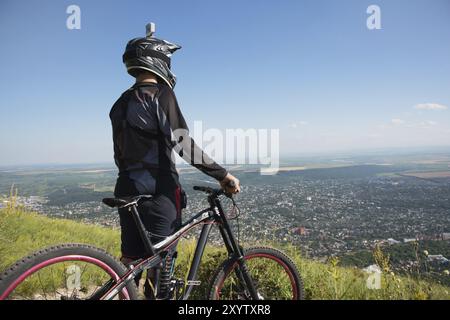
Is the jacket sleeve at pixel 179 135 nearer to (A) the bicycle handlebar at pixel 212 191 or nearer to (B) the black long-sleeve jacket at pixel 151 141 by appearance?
(B) the black long-sleeve jacket at pixel 151 141

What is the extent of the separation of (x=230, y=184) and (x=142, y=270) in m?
1.07

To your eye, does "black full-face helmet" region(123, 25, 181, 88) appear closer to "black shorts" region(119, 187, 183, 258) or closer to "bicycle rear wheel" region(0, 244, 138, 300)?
"black shorts" region(119, 187, 183, 258)

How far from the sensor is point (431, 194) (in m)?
40.4

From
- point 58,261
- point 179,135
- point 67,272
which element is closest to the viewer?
point 58,261

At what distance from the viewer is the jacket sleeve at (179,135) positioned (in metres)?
2.53

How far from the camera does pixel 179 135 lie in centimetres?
256

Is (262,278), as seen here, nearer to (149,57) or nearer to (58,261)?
(58,261)

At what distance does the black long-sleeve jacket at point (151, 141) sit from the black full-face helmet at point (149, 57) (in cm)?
22

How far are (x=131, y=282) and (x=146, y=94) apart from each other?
163cm

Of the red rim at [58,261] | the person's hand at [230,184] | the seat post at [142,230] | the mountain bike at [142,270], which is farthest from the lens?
the person's hand at [230,184]

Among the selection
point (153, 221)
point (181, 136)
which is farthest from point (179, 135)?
point (153, 221)

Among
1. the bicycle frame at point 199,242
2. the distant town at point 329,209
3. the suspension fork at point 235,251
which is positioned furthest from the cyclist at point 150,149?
the distant town at point 329,209

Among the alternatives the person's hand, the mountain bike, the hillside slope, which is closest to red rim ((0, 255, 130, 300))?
the mountain bike

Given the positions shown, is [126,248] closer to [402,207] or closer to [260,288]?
[260,288]
